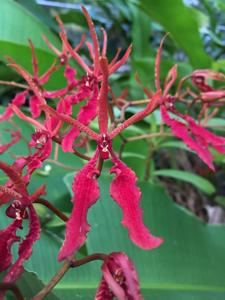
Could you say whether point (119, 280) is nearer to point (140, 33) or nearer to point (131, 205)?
point (131, 205)

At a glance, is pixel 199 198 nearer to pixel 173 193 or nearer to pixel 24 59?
pixel 173 193

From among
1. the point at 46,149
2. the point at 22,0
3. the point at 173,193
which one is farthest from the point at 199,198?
the point at 46,149

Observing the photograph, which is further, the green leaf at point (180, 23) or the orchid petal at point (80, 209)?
the green leaf at point (180, 23)

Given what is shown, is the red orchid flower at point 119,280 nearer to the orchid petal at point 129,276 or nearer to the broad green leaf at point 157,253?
the orchid petal at point 129,276

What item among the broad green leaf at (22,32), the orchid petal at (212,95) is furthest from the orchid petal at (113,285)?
the broad green leaf at (22,32)

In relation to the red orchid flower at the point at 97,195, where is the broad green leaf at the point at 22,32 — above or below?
above

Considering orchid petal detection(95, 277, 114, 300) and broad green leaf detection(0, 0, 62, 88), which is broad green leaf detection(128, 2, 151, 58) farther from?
orchid petal detection(95, 277, 114, 300)

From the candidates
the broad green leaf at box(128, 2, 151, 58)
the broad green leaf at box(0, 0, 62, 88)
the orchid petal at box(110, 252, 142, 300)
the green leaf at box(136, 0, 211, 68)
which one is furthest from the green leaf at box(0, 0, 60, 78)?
the orchid petal at box(110, 252, 142, 300)

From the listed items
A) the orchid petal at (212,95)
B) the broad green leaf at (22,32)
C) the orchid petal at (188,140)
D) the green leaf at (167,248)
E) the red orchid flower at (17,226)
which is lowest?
the green leaf at (167,248)
